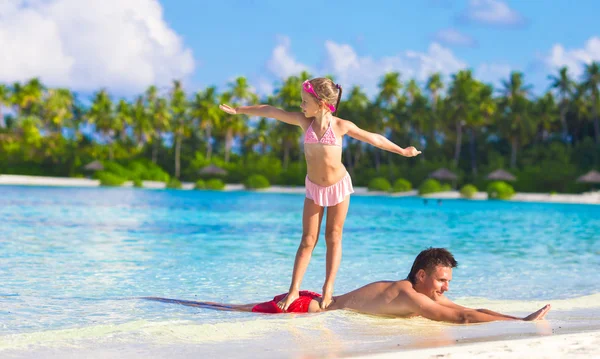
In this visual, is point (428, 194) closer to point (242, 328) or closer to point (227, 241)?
point (227, 241)

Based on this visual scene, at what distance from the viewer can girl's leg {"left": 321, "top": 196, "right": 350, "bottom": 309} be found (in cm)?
596

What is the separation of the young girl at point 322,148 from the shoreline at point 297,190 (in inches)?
1723

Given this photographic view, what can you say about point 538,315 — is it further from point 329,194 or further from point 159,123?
point 159,123

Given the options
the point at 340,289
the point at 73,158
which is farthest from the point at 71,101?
the point at 340,289

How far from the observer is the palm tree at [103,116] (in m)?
71.2

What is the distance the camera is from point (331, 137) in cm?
581

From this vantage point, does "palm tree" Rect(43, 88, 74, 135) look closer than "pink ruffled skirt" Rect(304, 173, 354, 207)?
No

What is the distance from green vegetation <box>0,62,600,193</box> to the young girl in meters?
48.4

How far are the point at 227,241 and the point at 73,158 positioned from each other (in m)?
55.8

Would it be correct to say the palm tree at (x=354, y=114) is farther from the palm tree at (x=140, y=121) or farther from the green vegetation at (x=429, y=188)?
the palm tree at (x=140, y=121)

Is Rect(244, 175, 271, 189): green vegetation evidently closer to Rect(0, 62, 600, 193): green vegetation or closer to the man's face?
Rect(0, 62, 600, 193): green vegetation

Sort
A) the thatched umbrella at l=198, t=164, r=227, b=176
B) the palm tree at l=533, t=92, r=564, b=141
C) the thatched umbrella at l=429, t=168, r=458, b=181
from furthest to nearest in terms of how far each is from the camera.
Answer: the thatched umbrella at l=198, t=164, r=227, b=176
the palm tree at l=533, t=92, r=564, b=141
the thatched umbrella at l=429, t=168, r=458, b=181

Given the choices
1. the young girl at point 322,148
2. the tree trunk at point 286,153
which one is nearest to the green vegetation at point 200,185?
the tree trunk at point 286,153

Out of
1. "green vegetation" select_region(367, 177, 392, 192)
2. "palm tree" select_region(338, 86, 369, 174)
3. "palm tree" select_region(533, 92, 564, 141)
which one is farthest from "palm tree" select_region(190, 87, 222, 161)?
"palm tree" select_region(533, 92, 564, 141)
